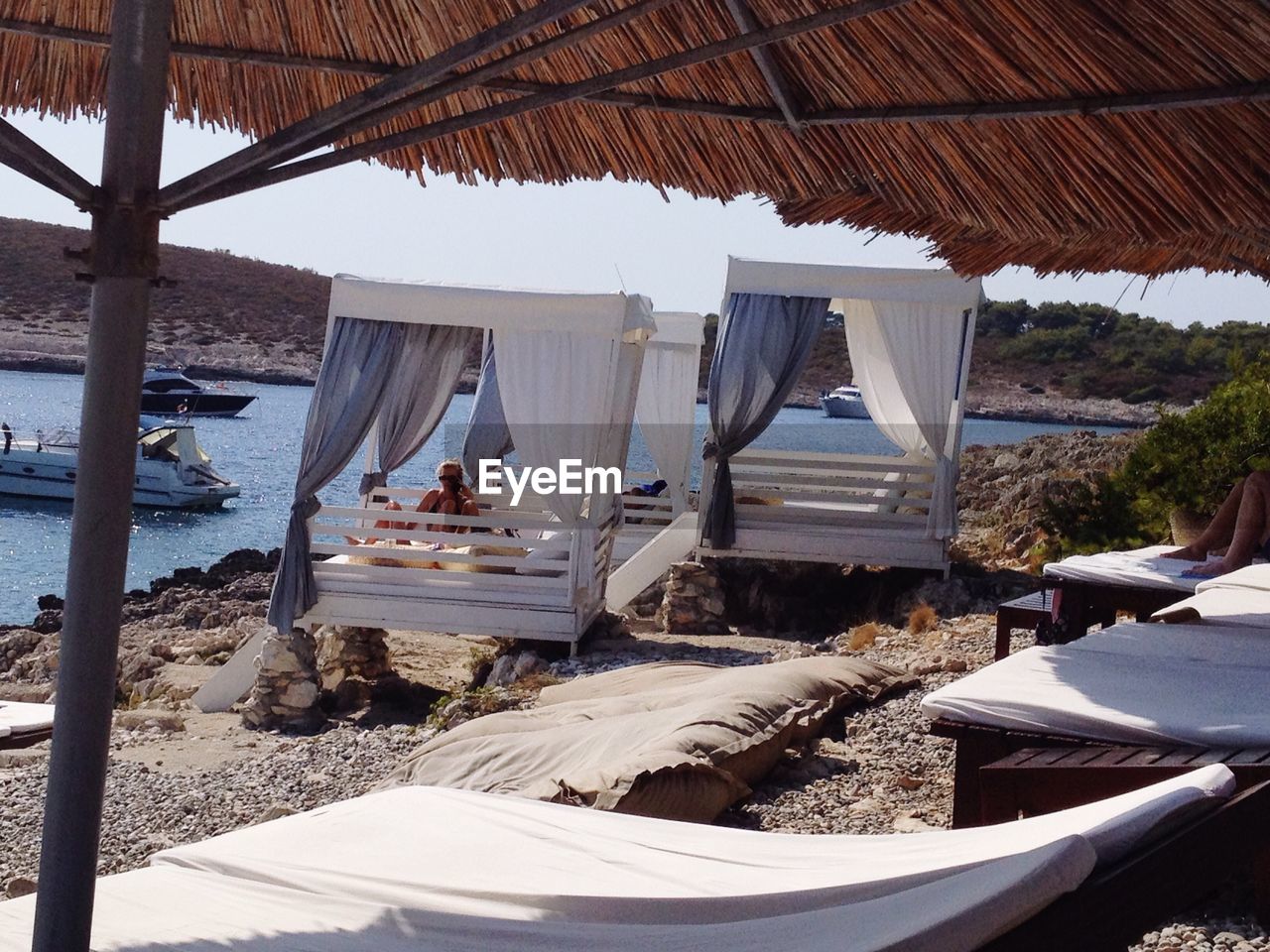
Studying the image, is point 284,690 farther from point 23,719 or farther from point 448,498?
point 23,719

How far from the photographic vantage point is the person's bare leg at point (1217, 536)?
6.18 m

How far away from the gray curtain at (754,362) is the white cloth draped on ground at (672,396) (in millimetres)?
2075

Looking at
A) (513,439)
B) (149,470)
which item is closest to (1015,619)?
(513,439)

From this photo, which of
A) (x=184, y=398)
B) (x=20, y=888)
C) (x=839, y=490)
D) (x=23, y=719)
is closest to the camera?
(x=23, y=719)

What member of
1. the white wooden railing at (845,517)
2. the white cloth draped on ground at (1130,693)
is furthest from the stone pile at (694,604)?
the white cloth draped on ground at (1130,693)

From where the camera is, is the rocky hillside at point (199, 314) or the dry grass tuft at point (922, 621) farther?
the rocky hillside at point (199, 314)

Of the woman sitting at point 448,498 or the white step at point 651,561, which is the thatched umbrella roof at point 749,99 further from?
the white step at point 651,561

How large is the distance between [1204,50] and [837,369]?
59.5 m

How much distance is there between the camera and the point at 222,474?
47.0m

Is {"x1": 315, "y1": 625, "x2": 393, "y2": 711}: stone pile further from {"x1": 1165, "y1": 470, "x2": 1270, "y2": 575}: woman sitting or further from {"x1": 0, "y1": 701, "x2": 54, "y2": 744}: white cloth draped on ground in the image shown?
{"x1": 1165, "y1": 470, "x2": 1270, "y2": 575}: woman sitting

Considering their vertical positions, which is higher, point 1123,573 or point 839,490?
point 839,490

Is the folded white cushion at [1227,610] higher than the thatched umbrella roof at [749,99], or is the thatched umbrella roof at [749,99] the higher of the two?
the thatched umbrella roof at [749,99]

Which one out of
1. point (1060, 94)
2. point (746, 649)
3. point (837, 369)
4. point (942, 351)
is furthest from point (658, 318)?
point (837, 369)

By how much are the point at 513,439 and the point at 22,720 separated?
Result: 16.2ft
